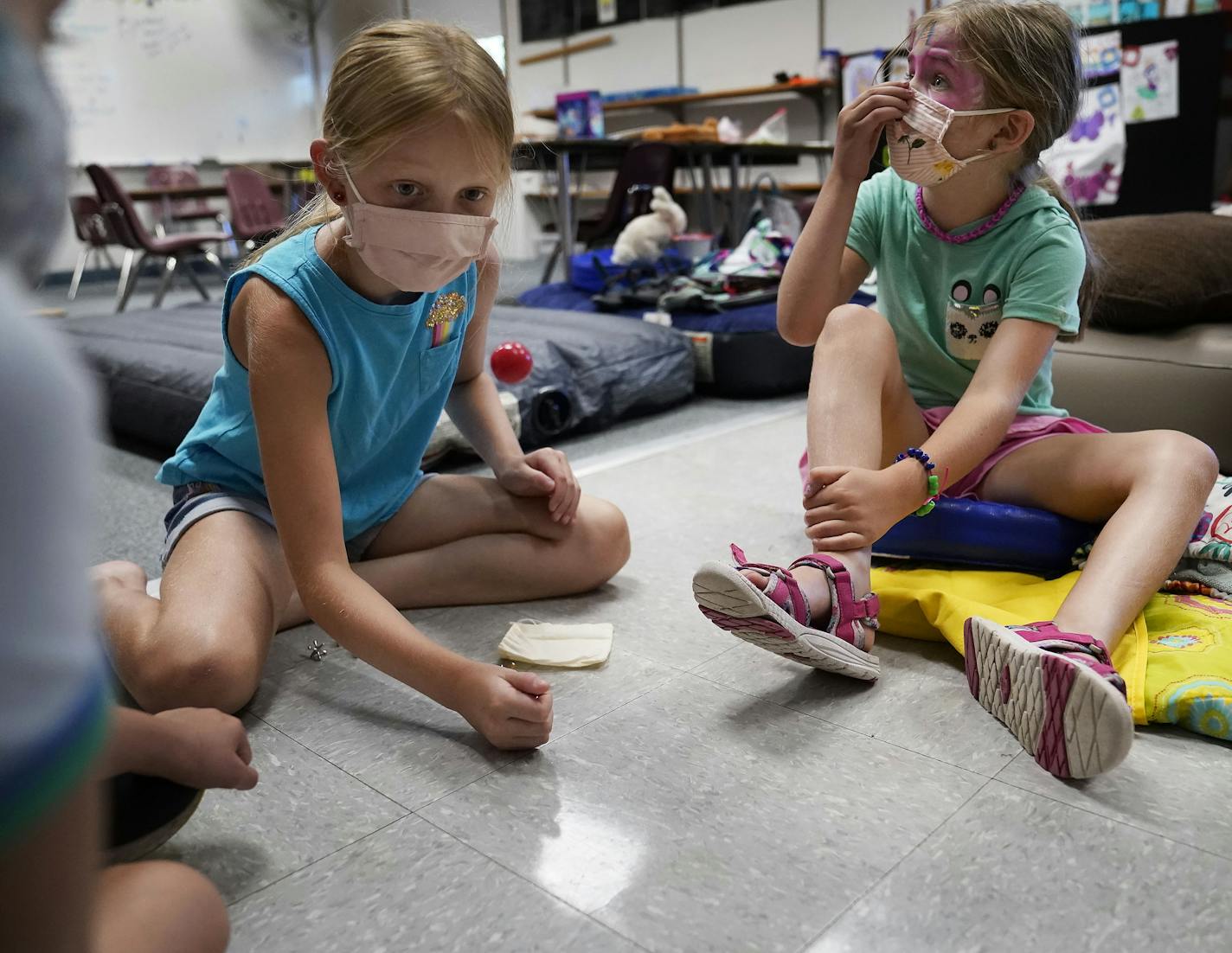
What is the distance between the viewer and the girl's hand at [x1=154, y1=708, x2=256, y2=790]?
0.71 metres

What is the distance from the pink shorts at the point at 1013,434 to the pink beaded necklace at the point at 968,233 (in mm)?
213

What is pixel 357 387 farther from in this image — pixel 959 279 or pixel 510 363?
pixel 510 363

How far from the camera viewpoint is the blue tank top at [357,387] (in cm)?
103

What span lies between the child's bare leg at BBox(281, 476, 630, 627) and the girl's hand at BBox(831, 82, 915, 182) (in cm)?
54

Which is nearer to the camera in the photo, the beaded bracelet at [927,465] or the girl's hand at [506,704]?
the girl's hand at [506,704]

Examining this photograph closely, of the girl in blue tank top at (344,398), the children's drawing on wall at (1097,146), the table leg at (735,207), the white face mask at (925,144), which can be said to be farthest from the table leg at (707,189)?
the girl in blue tank top at (344,398)

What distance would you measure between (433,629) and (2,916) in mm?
944

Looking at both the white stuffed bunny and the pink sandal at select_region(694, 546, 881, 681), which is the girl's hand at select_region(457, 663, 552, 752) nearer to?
the pink sandal at select_region(694, 546, 881, 681)

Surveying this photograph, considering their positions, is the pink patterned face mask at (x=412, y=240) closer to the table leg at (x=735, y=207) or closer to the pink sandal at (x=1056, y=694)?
the pink sandal at (x=1056, y=694)

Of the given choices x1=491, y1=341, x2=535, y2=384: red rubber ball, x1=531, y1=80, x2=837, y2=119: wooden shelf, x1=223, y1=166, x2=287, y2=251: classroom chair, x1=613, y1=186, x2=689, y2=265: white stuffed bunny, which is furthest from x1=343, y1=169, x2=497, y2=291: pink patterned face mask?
x1=531, y1=80, x2=837, y2=119: wooden shelf

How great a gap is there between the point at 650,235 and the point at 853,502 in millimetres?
2419

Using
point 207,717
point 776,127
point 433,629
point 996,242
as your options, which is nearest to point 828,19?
point 776,127

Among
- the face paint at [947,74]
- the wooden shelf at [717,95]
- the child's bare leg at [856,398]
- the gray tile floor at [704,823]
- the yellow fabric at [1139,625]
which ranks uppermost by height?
the wooden shelf at [717,95]

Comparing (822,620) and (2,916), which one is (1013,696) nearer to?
(822,620)
